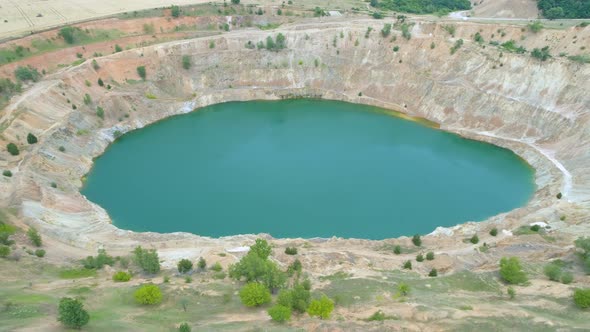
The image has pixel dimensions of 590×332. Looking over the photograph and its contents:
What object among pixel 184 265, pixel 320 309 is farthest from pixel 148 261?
pixel 320 309

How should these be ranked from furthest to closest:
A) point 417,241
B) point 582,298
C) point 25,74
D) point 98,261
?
point 25,74, point 417,241, point 98,261, point 582,298

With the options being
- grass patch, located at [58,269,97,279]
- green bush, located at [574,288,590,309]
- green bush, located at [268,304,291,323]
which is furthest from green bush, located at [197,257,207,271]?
green bush, located at [574,288,590,309]

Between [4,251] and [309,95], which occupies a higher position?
[309,95]

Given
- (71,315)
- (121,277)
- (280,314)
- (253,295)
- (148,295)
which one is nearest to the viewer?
(71,315)

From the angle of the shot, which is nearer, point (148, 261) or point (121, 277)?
point (121, 277)

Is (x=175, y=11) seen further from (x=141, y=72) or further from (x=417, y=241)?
(x=417, y=241)

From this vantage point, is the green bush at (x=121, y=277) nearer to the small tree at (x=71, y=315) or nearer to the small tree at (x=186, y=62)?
the small tree at (x=71, y=315)

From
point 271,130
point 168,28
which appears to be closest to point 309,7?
point 168,28

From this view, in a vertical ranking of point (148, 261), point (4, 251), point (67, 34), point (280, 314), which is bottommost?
point (280, 314)

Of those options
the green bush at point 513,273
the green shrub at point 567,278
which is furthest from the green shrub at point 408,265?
the green shrub at point 567,278
